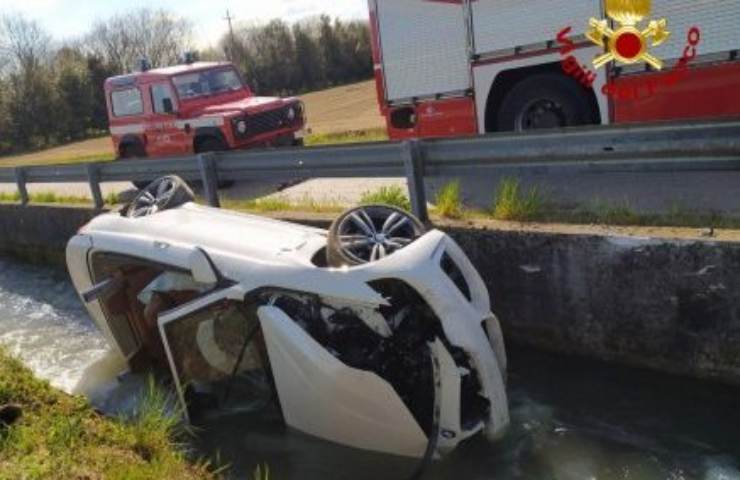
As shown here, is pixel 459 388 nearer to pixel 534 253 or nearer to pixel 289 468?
pixel 289 468

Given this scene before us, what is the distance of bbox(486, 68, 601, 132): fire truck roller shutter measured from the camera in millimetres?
9070

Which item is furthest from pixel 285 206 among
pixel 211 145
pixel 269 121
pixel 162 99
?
pixel 162 99

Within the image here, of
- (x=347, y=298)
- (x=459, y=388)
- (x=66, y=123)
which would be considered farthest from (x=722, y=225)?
(x=66, y=123)

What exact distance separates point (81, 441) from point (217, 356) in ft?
3.57

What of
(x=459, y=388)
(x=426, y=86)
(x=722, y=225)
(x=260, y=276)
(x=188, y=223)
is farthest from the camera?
(x=426, y=86)

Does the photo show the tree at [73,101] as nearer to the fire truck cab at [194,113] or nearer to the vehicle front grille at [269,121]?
the fire truck cab at [194,113]

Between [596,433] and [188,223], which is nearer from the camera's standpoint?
[596,433]

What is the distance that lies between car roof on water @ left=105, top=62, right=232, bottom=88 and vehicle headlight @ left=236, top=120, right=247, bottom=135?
1.82m

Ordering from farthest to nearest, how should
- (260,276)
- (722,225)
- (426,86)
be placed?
(426,86), (722,225), (260,276)

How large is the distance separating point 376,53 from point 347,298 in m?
6.96

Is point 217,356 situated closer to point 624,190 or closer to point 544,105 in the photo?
point 624,190

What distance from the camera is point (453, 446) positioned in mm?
4523

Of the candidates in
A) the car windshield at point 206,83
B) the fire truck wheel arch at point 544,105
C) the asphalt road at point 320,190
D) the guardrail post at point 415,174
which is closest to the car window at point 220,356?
the guardrail post at point 415,174

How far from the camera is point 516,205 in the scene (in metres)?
6.46
